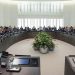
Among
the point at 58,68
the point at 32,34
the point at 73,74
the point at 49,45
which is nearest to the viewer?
the point at 73,74

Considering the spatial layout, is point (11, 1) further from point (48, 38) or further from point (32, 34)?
point (48, 38)

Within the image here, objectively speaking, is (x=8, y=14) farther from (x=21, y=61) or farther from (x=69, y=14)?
(x=21, y=61)

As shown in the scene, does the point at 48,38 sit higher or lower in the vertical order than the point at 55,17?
lower

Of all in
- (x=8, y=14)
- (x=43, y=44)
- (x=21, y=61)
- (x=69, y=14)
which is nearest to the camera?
(x=21, y=61)

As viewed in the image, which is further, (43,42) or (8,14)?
(8,14)

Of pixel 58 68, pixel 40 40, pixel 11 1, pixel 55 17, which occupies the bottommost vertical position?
pixel 58 68

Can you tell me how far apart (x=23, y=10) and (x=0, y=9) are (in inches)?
157

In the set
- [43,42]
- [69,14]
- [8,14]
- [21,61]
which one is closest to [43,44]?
[43,42]

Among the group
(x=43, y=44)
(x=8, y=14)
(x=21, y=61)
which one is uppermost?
(x=8, y=14)

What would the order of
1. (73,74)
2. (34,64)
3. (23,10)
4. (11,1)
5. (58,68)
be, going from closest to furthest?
(73,74) → (34,64) → (58,68) → (11,1) → (23,10)

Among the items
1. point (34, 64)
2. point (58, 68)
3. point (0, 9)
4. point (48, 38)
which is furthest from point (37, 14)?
point (34, 64)

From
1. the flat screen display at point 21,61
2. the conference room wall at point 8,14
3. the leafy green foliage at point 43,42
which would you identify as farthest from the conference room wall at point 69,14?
the flat screen display at point 21,61

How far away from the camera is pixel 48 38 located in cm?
1216

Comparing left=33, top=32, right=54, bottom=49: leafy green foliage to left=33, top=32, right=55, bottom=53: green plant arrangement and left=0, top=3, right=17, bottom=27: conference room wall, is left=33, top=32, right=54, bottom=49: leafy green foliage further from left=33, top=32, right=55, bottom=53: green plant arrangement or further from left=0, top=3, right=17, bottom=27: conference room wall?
left=0, top=3, right=17, bottom=27: conference room wall
